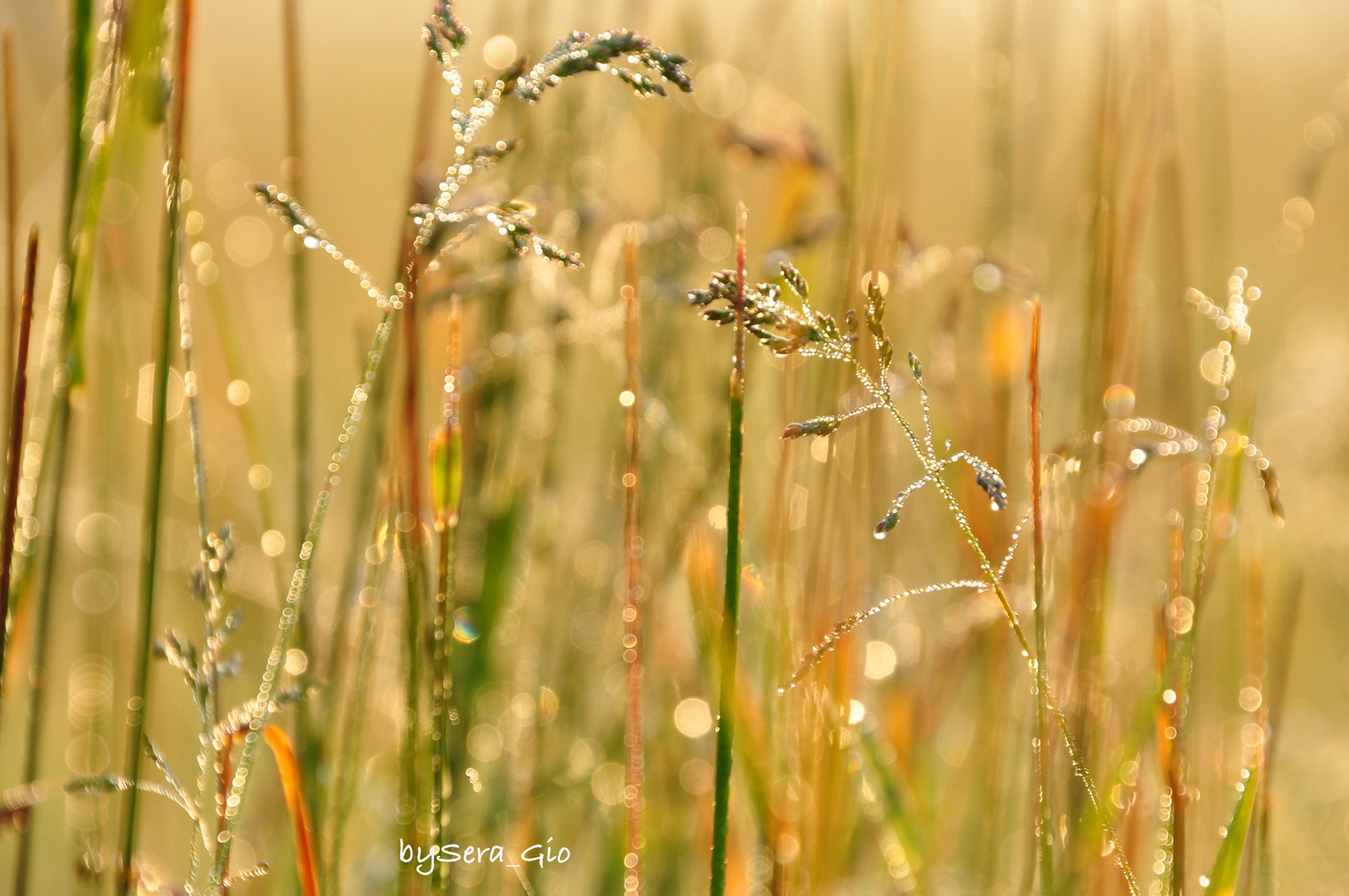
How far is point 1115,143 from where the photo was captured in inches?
29.0

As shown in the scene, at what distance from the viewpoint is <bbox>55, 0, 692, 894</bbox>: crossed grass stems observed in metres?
0.42

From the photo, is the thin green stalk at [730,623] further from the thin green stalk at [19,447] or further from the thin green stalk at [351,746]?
the thin green stalk at [19,447]

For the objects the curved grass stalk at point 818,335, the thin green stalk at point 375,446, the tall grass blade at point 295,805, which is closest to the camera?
the curved grass stalk at point 818,335

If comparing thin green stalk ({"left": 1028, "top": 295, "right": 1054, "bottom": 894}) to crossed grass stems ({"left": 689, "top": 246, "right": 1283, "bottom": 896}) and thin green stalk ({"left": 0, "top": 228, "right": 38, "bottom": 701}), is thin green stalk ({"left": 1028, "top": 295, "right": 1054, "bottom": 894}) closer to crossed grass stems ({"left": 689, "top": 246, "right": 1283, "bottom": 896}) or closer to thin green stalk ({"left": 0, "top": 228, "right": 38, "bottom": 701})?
crossed grass stems ({"left": 689, "top": 246, "right": 1283, "bottom": 896})

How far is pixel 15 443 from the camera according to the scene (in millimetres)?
478

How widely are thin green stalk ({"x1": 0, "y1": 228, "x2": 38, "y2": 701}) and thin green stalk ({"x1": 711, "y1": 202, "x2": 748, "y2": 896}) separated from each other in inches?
12.8

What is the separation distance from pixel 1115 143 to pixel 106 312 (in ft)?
2.56

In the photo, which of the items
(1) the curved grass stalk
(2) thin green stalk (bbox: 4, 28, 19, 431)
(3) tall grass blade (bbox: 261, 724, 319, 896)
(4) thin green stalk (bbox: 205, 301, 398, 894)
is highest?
(2) thin green stalk (bbox: 4, 28, 19, 431)

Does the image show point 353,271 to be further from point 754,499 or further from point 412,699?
point 754,499

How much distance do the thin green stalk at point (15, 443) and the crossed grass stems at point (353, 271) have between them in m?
0.06

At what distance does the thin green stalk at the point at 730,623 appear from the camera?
1.45ft

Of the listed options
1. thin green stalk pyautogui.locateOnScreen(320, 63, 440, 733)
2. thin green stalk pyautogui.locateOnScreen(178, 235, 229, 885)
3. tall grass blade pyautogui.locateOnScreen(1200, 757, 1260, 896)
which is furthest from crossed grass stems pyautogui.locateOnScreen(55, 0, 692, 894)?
tall grass blade pyautogui.locateOnScreen(1200, 757, 1260, 896)

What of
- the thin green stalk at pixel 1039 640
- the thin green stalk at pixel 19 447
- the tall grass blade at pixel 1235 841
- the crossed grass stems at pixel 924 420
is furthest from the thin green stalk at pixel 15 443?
the tall grass blade at pixel 1235 841

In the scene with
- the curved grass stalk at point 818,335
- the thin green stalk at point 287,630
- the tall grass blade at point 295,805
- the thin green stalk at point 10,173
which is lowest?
the tall grass blade at point 295,805
